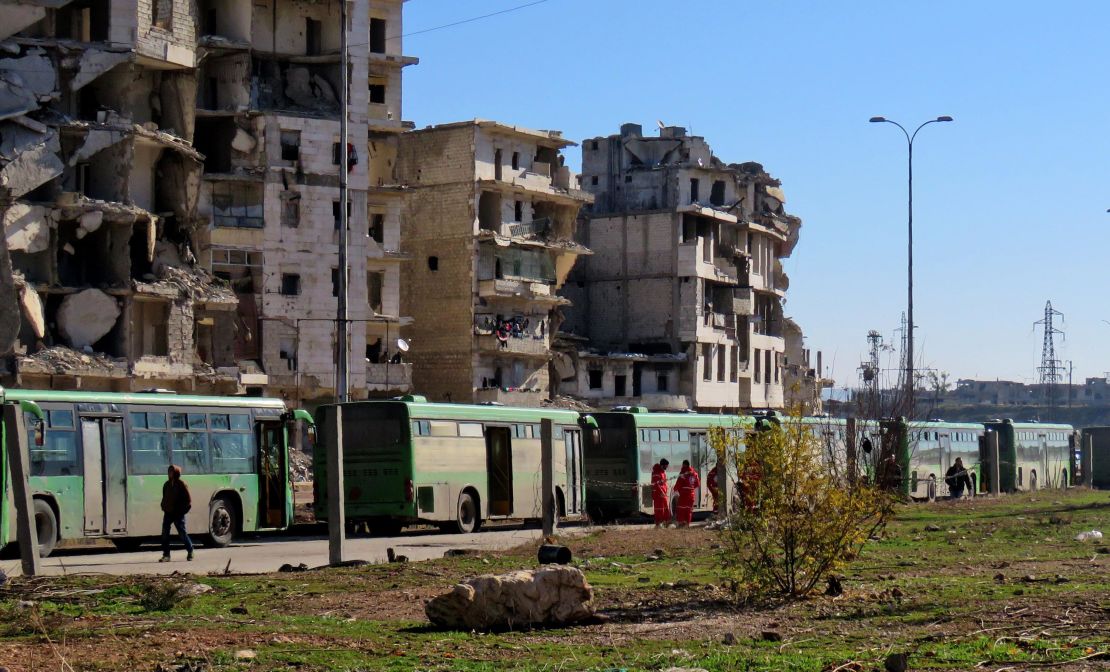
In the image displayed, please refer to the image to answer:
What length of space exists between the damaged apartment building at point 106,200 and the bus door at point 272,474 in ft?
65.0

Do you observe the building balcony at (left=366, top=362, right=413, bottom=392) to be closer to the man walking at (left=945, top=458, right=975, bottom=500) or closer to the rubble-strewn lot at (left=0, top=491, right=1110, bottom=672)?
the man walking at (left=945, top=458, right=975, bottom=500)

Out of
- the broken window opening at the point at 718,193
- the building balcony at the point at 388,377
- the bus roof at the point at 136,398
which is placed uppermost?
the broken window opening at the point at 718,193

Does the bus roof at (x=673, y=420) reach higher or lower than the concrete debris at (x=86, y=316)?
lower

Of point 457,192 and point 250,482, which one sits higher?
point 457,192

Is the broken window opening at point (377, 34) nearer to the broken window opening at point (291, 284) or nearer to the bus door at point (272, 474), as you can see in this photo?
the broken window opening at point (291, 284)

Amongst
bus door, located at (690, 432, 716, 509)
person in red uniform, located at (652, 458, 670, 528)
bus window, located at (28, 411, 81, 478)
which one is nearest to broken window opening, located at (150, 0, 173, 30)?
bus door, located at (690, 432, 716, 509)

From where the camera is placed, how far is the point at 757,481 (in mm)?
17641

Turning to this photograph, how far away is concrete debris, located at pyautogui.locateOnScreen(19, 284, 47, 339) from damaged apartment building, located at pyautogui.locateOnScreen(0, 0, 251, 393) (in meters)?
0.06

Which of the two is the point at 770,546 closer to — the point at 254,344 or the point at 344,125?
the point at 344,125

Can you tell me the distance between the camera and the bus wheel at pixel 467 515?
33.0m

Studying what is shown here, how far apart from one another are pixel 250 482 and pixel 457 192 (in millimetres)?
42422

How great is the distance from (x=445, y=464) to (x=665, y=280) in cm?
5245

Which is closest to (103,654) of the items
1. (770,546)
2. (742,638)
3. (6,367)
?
(742,638)

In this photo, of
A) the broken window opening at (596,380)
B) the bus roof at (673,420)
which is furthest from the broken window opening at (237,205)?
the bus roof at (673,420)
